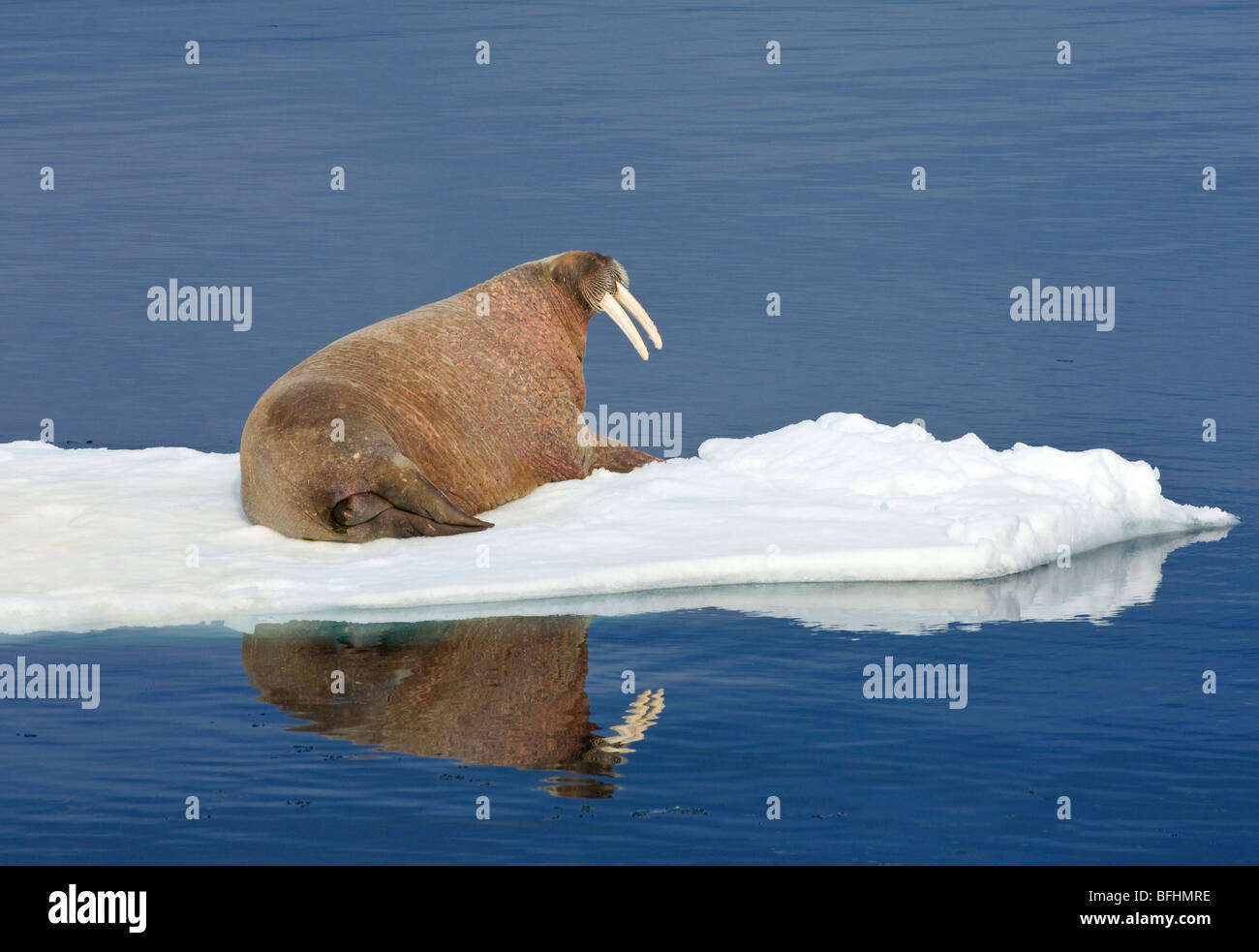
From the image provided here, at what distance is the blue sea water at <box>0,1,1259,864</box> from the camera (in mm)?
7305

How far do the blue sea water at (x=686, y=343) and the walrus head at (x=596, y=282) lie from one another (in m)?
1.53

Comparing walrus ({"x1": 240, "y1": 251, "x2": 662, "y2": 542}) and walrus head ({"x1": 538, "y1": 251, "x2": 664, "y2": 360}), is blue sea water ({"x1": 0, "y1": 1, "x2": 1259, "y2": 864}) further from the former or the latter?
walrus head ({"x1": 538, "y1": 251, "x2": 664, "y2": 360})

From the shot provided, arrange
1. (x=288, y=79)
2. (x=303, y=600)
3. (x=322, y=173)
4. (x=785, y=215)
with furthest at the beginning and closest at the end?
(x=288, y=79) < (x=322, y=173) < (x=785, y=215) < (x=303, y=600)

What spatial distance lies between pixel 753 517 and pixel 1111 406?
4590 millimetres

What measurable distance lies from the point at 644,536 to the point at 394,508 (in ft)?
4.41

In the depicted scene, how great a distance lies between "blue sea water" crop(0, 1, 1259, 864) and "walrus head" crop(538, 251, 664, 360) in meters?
1.53

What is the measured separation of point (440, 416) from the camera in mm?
11398

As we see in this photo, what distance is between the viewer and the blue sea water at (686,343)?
730 cm

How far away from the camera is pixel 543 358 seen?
12.4 meters

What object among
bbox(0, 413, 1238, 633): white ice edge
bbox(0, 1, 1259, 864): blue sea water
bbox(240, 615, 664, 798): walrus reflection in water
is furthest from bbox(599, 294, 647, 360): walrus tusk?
bbox(240, 615, 664, 798): walrus reflection in water

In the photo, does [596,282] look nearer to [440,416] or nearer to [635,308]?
[635,308]

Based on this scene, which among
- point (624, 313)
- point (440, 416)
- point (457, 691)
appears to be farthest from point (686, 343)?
point (457, 691)

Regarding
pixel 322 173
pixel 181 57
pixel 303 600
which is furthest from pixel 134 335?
pixel 181 57
